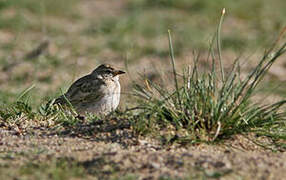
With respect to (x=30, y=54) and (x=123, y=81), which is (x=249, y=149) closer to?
(x=123, y=81)

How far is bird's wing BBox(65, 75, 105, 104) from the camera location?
7.33 m

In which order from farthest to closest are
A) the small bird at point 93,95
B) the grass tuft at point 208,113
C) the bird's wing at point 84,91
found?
the bird's wing at point 84,91, the small bird at point 93,95, the grass tuft at point 208,113

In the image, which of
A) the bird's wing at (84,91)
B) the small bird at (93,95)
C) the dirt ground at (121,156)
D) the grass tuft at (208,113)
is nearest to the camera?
the dirt ground at (121,156)

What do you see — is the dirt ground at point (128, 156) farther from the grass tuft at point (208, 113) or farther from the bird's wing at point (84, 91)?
the bird's wing at point (84, 91)

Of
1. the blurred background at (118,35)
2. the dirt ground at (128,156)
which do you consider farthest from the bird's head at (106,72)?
the dirt ground at (128,156)

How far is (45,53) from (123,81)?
186 centimetres

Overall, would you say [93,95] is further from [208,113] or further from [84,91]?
[208,113]

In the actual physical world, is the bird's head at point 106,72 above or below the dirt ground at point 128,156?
above

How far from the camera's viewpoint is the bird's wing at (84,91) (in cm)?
733

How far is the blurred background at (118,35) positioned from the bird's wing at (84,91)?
1.80m

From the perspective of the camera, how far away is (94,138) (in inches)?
207

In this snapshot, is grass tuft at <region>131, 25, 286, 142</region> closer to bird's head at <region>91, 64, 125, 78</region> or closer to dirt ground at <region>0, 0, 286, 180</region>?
dirt ground at <region>0, 0, 286, 180</region>

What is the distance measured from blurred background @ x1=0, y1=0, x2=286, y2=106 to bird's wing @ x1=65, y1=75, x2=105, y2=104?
1.80m

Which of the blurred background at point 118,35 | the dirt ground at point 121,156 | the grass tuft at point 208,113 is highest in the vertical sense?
the blurred background at point 118,35
